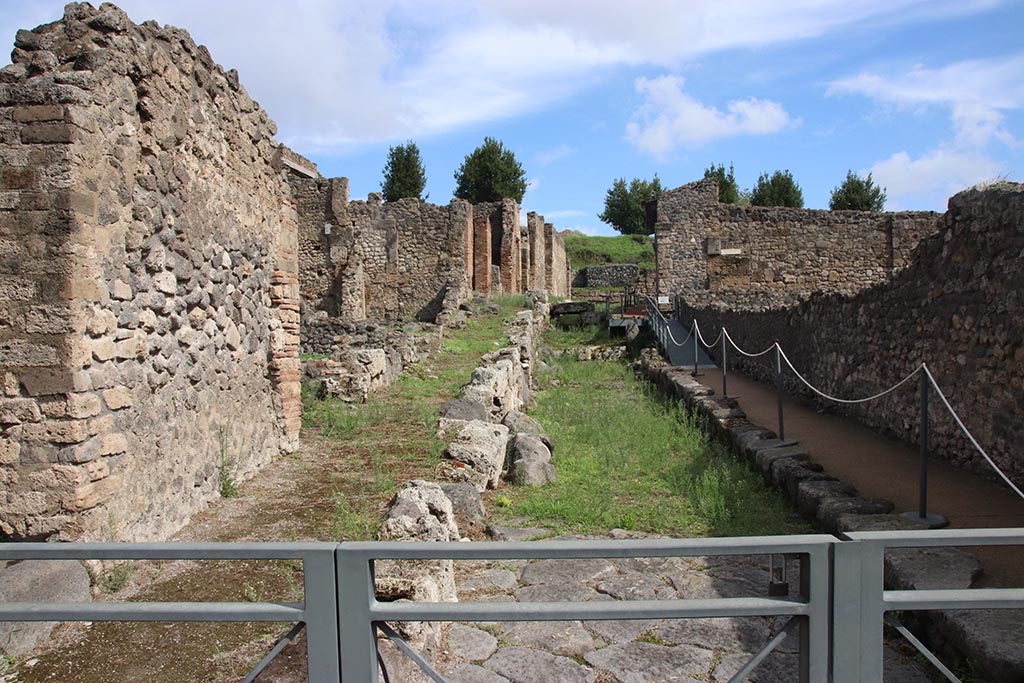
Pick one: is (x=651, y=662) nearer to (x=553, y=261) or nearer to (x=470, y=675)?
(x=470, y=675)

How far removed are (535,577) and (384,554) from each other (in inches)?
117

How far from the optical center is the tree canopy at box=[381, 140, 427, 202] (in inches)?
1849

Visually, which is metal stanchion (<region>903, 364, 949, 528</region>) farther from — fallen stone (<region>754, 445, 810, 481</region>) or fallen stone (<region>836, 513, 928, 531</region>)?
fallen stone (<region>754, 445, 810, 481</region>)

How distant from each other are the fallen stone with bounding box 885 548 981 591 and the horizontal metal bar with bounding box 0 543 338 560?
326 centimetres

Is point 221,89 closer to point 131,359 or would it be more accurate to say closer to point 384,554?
point 131,359

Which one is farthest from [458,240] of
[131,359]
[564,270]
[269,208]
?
[131,359]

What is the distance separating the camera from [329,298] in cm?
2359

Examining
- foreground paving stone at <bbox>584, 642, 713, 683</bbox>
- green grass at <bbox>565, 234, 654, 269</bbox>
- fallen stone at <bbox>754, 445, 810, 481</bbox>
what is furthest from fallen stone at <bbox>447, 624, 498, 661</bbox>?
green grass at <bbox>565, 234, 654, 269</bbox>

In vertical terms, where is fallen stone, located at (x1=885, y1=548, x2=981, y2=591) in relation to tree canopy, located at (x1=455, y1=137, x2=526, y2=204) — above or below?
below

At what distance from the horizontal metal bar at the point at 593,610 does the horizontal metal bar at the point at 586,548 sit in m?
0.14

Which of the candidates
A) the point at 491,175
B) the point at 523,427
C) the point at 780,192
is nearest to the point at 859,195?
the point at 780,192

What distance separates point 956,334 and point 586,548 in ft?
19.6

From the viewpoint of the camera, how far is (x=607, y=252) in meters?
46.2

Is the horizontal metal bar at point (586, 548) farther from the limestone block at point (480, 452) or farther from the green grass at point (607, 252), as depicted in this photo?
the green grass at point (607, 252)
